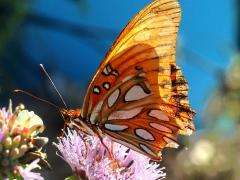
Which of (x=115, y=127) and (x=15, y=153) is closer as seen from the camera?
(x=15, y=153)

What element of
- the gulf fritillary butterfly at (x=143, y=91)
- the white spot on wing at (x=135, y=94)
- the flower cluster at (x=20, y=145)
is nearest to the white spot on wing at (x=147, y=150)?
the gulf fritillary butterfly at (x=143, y=91)

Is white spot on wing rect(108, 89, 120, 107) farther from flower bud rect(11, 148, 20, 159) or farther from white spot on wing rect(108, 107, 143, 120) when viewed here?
flower bud rect(11, 148, 20, 159)

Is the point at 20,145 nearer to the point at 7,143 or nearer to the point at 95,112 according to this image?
the point at 7,143

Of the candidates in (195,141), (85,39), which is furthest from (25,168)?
(85,39)

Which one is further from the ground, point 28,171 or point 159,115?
point 159,115

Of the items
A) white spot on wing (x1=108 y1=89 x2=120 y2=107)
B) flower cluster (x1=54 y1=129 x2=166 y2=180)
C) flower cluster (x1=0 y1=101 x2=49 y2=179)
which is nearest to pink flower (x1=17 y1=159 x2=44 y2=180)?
flower cluster (x1=0 y1=101 x2=49 y2=179)

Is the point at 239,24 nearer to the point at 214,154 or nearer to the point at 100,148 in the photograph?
the point at 214,154

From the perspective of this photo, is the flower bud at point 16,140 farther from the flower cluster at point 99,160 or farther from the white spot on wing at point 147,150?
the white spot on wing at point 147,150

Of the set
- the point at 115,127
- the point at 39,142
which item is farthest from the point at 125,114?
the point at 39,142
